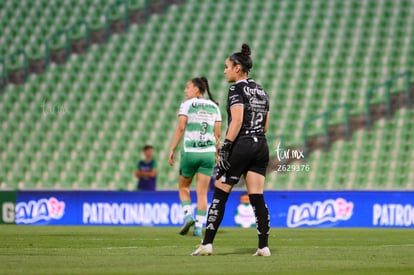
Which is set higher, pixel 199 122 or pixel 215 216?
pixel 199 122

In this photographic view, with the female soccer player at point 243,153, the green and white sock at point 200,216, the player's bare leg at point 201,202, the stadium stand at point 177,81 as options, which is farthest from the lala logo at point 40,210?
the female soccer player at point 243,153

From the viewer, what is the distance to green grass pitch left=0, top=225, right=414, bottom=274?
31.7ft

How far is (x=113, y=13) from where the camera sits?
31.4 meters

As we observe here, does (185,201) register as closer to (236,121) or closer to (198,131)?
(198,131)

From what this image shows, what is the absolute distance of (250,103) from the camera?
11305 mm

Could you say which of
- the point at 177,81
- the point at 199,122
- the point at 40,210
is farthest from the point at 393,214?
the point at 177,81

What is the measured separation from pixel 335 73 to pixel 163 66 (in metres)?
4.94

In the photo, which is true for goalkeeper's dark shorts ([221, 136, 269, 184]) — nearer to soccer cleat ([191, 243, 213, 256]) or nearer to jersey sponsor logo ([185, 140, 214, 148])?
soccer cleat ([191, 243, 213, 256])

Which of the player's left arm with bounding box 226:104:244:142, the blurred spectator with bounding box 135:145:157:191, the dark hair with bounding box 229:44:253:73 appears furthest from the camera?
the blurred spectator with bounding box 135:145:157:191

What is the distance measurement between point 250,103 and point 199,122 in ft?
13.8

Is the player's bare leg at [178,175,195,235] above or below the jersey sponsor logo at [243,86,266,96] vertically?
below

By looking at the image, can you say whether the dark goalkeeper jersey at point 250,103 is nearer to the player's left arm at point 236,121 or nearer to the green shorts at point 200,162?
the player's left arm at point 236,121

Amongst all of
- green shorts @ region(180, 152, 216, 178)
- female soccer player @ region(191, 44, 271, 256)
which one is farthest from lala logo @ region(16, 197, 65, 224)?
female soccer player @ region(191, 44, 271, 256)

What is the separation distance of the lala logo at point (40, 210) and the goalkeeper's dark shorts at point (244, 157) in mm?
10808
